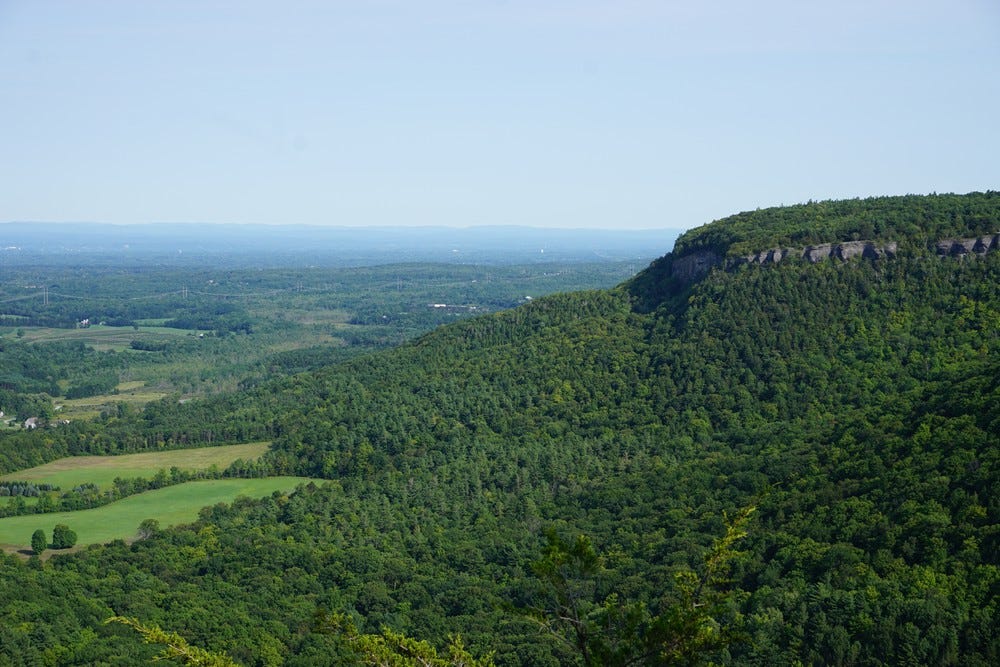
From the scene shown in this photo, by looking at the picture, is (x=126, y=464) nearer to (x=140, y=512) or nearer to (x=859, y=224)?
(x=140, y=512)

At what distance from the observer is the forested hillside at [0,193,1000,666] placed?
5394 cm

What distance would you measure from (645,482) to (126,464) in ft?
218

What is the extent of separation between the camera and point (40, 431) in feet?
436

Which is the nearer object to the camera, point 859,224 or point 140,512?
point 140,512

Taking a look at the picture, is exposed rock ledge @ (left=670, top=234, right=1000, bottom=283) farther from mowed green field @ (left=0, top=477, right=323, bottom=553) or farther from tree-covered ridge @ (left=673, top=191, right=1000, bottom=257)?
mowed green field @ (left=0, top=477, right=323, bottom=553)

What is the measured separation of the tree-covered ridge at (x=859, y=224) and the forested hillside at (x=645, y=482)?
1.66 feet

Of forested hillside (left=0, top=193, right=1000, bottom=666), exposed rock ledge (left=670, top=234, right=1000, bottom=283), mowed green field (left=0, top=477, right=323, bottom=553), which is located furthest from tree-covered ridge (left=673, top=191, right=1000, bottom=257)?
mowed green field (left=0, top=477, right=323, bottom=553)

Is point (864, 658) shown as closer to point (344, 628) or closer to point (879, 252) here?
point (344, 628)

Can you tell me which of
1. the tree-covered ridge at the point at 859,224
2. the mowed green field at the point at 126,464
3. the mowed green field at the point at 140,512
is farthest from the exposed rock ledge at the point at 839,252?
the mowed green field at the point at 126,464

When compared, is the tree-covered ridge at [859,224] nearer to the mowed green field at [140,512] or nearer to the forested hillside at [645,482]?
the forested hillside at [645,482]

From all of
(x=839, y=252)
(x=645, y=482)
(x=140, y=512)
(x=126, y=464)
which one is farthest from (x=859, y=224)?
(x=126, y=464)

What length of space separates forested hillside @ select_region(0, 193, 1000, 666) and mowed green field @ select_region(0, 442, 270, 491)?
5361 millimetres

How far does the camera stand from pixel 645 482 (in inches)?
3349

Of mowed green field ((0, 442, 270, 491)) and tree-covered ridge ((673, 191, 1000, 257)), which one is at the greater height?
tree-covered ridge ((673, 191, 1000, 257))
